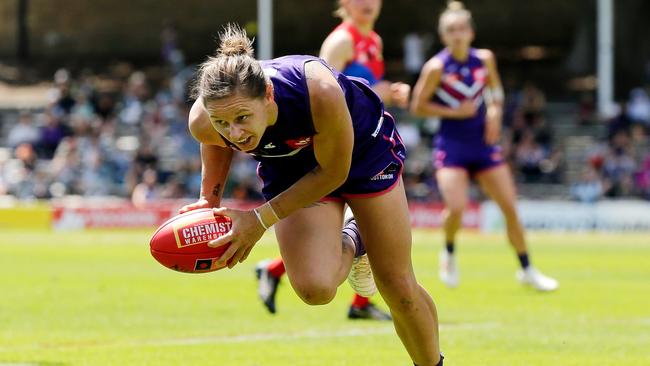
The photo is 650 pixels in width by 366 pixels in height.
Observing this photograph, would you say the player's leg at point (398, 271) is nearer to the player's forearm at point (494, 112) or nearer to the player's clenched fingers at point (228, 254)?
the player's clenched fingers at point (228, 254)

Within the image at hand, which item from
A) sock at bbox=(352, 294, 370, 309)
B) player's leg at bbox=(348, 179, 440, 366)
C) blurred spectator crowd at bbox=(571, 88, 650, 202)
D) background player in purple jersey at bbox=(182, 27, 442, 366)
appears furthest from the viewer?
blurred spectator crowd at bbox=(571, 88, 650, 202)

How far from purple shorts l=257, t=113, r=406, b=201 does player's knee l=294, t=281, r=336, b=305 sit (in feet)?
1.58

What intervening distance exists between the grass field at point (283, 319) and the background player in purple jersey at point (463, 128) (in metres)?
0.68

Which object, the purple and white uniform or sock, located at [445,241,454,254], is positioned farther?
sock, located at [445,241,454,254]

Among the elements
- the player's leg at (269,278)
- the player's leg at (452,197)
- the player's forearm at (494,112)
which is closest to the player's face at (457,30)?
the player's forearm at (494,112)

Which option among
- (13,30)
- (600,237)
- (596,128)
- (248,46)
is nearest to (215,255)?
(248,46)

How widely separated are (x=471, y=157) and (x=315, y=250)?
533 centimetres

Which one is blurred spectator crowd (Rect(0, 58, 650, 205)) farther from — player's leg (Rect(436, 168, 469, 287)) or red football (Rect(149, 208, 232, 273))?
red football (Rect(149, 208, 232, 273))

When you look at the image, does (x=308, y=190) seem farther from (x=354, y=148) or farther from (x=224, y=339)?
(x=224, y=339)

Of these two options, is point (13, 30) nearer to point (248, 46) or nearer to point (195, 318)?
point (195, 318)

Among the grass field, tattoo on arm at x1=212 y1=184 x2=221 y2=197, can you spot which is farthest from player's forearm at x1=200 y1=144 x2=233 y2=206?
the grass field

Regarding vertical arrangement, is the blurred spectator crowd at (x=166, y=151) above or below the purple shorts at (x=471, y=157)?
below

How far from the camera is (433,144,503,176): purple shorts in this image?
10.8 meters

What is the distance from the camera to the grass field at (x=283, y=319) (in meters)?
7.46
